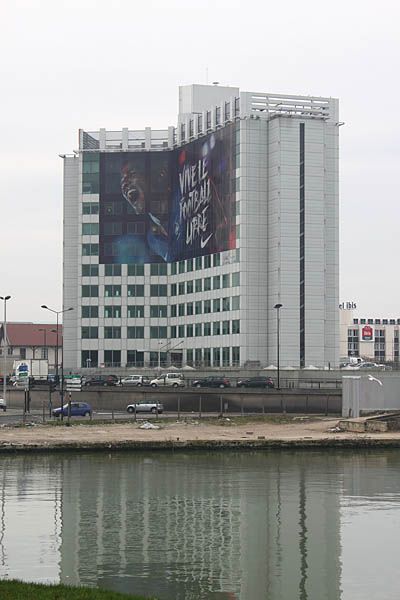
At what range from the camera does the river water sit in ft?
108

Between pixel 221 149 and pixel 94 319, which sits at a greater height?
pixel 221 149

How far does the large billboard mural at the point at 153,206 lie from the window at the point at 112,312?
7.67m

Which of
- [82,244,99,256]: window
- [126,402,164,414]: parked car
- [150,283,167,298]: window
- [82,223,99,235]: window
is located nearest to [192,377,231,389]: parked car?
[126,402,164,414]: parked car

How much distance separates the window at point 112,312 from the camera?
7205 inches

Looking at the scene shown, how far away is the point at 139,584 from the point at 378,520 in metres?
15.9

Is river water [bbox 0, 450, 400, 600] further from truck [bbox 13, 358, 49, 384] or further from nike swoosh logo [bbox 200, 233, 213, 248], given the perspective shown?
nike swoosh logo [bbox 200, 233, 213, 248]

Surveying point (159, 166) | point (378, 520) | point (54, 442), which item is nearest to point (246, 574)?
point (378, 520)

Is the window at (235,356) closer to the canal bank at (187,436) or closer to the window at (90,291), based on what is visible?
the window at (90,291)

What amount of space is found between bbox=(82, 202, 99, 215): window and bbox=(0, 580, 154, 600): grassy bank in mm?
157184

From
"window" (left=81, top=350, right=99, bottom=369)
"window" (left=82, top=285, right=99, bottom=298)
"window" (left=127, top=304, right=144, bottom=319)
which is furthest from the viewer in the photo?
"window" (left=82, top=285, right=99, bottom=298)

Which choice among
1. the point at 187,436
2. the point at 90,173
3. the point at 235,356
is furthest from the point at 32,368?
the point at 187,436

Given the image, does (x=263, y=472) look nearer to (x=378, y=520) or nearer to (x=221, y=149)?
(x=378, y=520)

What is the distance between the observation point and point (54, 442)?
7525 centimetres

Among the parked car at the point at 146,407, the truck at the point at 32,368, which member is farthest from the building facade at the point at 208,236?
the parked car at the point at 146,407
